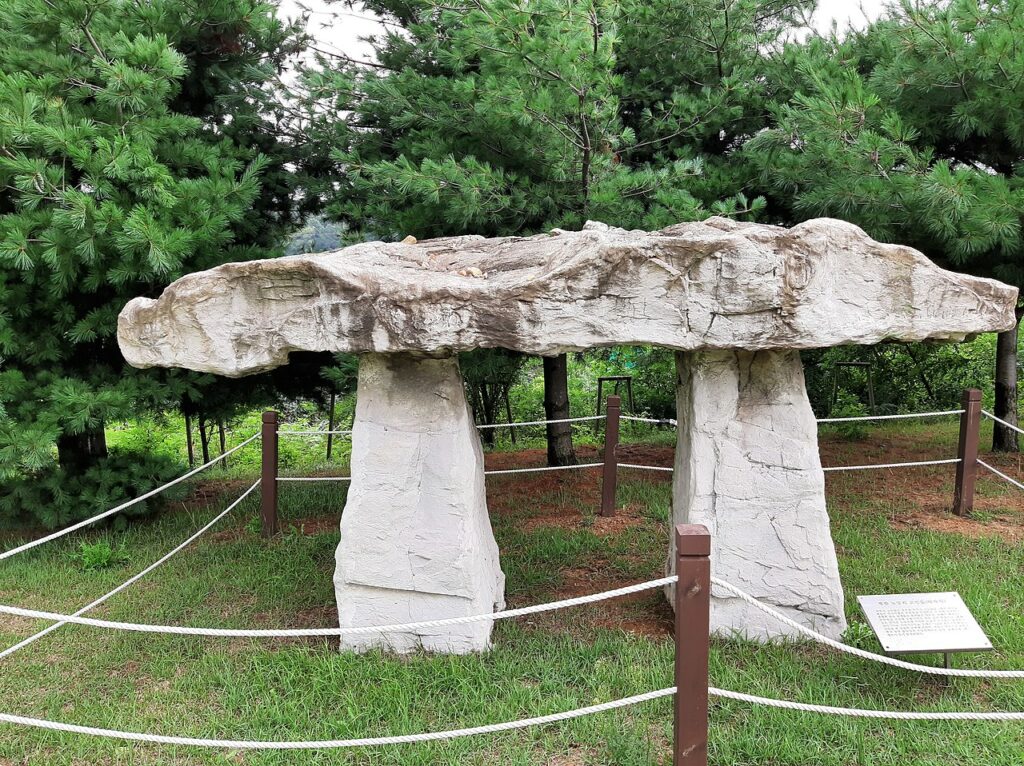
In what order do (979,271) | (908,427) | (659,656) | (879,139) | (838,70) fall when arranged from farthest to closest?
(908,427), (979,271), (838,70), (879,139), (659,656)

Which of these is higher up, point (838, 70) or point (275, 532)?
point (838, 70)

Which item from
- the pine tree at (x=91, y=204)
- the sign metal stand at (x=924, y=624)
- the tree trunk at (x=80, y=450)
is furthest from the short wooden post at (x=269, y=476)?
the sign metal stand at (x=924, y=624)

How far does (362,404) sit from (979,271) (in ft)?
16.3

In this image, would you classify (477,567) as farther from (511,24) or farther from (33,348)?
(33,348)

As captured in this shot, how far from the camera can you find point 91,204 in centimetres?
457

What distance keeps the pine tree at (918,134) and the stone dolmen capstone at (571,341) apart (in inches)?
71.9

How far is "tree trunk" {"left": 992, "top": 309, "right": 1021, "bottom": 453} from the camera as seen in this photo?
711 centimetres

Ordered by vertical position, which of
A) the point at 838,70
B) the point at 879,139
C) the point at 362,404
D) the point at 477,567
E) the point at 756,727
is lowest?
the point at 756,727

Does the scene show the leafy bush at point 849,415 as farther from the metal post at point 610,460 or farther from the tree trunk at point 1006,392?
the metal post at point 610,460

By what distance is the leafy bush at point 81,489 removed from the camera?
17.6 feet

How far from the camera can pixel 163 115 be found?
530cm

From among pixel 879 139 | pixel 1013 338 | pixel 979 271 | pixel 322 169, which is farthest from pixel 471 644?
pixel 1013 338

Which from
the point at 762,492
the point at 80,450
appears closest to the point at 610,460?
the point at 762,492

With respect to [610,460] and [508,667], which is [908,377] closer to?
[610,460]
